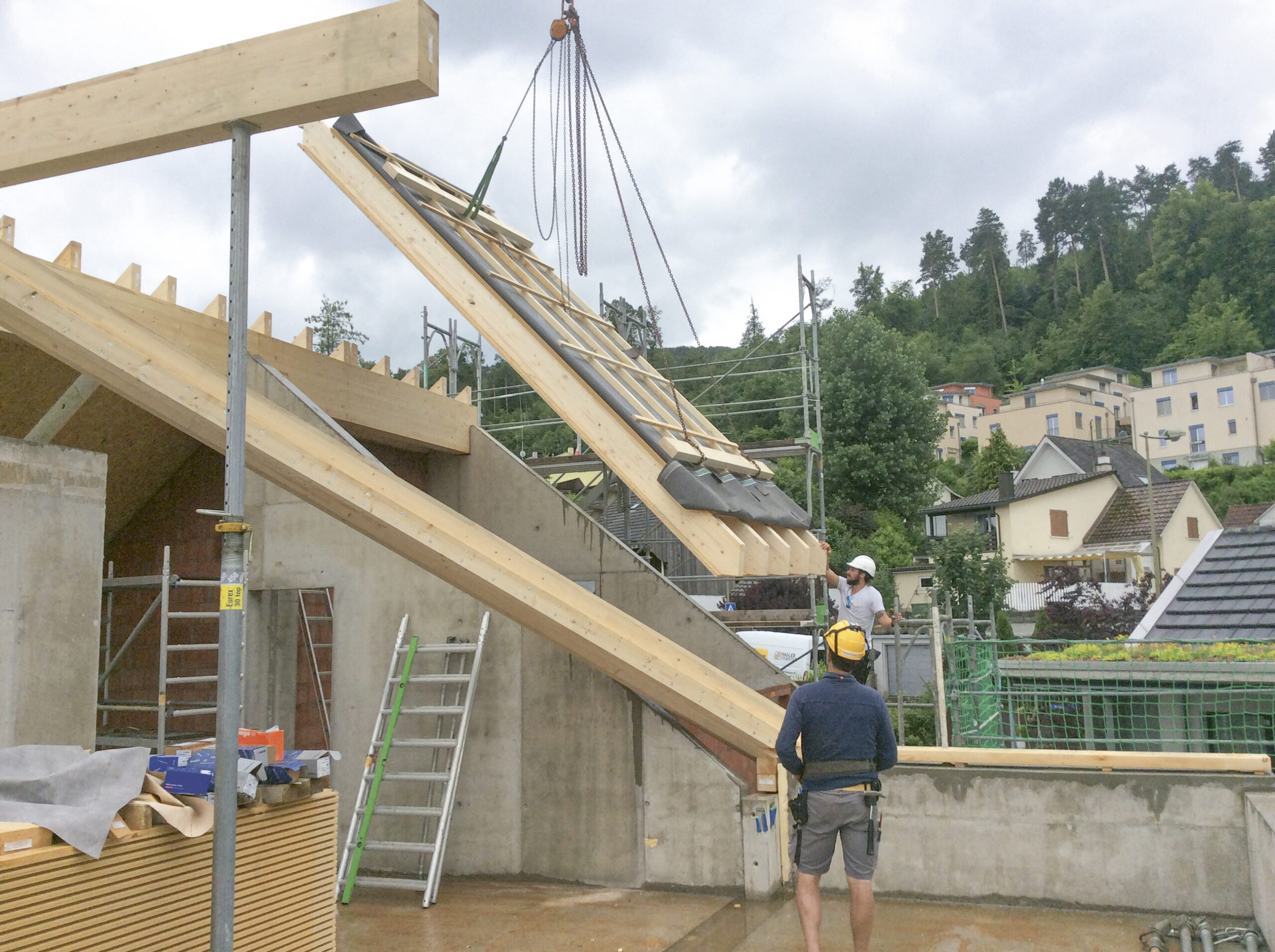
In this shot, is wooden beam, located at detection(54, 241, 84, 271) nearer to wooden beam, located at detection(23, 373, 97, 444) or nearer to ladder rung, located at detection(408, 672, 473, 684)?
wooden beam, located at detection(23, 373, 97, 444)

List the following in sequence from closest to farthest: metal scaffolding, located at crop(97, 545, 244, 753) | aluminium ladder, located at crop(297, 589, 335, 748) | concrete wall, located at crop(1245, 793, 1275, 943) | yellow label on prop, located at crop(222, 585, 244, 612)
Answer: yellow label on prop, located at crop(222, 585, 244, 612) < concrete wall, located at crop(1245, 793, 1275, 943) < metal scaffolding, located at crop(97, 545, 244, 753) < aluminium ladder, located at crop(297, 589, 335, 748)

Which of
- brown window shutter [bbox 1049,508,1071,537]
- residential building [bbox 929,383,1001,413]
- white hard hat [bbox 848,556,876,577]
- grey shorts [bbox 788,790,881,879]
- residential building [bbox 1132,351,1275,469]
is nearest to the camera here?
grey shorts [bbox 788,790,881,879]

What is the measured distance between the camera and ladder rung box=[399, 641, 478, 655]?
Answer: 24.9 feet

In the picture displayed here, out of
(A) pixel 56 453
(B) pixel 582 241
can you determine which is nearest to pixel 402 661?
(A) pixel 56 453

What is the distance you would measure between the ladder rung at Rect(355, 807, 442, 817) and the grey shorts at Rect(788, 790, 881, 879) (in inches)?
129

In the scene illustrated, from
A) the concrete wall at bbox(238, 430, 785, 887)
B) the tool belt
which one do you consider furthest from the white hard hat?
the tool belt

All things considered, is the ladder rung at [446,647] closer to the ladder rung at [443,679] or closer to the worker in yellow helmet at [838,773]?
the ladder rung at [443,679]

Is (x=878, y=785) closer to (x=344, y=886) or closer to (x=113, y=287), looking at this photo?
(x=344, y=886)

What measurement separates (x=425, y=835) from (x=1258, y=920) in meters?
5.21

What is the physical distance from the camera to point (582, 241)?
795cm

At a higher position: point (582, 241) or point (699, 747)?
point (582, 241)

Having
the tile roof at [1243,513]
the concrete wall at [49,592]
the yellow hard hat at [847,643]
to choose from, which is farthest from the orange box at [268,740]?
the tile roof at [1243,513]

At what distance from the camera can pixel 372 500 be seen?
5996mm

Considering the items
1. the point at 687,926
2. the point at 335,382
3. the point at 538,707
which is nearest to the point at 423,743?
the point at 538,707
